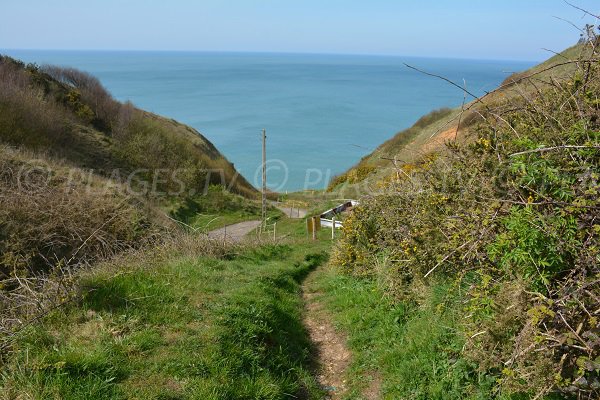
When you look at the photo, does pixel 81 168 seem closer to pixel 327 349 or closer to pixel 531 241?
pixel 327 349

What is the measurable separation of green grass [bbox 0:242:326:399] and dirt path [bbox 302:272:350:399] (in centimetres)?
22

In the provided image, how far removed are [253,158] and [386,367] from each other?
68.1 metres

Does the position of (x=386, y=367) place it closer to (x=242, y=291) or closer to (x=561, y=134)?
(x=242, y=291)

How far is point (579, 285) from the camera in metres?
3.56

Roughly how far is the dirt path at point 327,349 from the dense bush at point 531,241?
1.35m

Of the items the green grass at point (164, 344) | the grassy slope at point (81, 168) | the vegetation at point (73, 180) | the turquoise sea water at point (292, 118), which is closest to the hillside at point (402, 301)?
the green grass at point (164, 344)

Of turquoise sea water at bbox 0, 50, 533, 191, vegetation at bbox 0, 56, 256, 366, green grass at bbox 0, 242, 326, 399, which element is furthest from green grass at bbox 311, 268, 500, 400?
turquoise sea water at bbox 0, 50, 533, 191

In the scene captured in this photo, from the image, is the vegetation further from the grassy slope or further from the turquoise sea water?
the turquoise sea water

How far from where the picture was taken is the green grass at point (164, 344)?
4.39 m

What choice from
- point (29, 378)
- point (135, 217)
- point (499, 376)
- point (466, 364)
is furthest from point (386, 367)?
point (135, 217)

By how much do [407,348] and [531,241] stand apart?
2497 mm

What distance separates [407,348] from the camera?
5754 millimetres

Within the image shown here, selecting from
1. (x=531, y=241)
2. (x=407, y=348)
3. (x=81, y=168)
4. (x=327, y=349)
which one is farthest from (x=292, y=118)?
(x=531, y=241)

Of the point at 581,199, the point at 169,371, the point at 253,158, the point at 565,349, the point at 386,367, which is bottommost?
the point at 253,158
